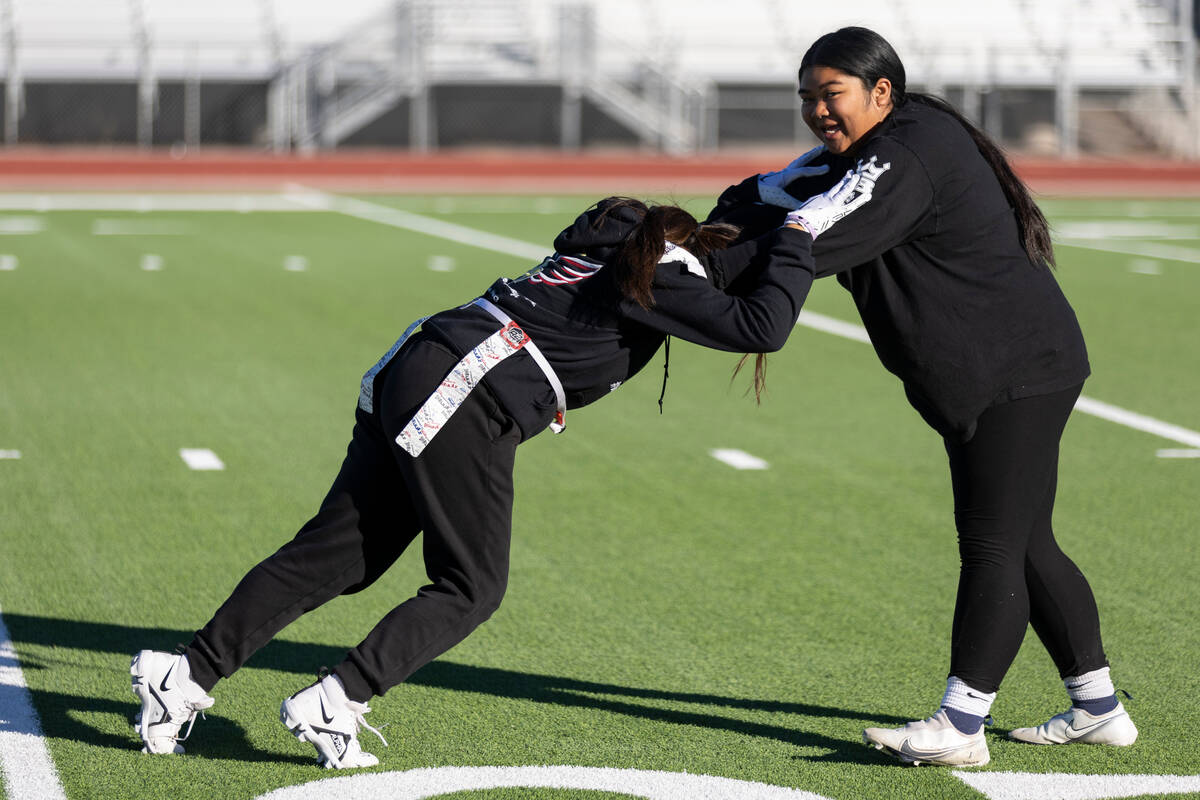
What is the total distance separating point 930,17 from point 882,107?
122 feet

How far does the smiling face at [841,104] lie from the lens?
12.1 feet

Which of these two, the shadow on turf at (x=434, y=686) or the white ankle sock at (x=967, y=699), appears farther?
the shadow on turf at (x=434, y=686)

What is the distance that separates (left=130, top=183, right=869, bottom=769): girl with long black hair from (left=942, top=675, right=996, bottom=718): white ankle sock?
0.97m

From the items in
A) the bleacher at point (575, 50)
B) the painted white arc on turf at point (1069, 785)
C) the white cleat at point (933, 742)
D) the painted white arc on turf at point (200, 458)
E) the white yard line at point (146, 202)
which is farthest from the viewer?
the bleacher at point (575, 50)

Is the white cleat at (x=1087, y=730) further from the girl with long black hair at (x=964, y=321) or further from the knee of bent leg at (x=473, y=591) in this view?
the knee of bent leg at (x=473, y=591)

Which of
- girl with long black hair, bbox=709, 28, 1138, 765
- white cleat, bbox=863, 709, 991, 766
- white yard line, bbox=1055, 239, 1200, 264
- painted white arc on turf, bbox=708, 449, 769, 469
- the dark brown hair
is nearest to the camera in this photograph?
the dark brown hair

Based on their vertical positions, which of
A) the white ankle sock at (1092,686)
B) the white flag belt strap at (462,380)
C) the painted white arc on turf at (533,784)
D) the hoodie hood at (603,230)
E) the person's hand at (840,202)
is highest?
the person's hand at (840,202)

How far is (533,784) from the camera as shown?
12.6 ft

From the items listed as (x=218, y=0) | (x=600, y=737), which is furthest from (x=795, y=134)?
(x=600, y=737)

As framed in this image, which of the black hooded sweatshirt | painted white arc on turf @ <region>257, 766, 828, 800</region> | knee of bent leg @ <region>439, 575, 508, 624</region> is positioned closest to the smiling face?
the black hooded sweatshirt

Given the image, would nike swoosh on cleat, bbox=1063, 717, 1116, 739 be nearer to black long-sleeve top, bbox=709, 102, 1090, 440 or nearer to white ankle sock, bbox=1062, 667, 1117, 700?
white ankle sock, bbox=1062, 667, 1117, 700

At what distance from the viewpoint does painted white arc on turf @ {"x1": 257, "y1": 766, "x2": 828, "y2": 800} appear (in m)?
3.75

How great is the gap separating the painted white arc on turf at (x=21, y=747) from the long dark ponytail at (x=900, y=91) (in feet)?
7.54

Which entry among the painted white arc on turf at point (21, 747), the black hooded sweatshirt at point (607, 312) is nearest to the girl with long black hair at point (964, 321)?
the black hooded sweatshirt at point (607, 312)
